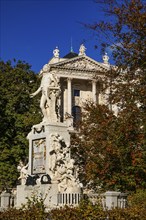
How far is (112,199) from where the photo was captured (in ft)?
38.3

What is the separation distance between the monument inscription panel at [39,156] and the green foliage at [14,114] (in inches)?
627

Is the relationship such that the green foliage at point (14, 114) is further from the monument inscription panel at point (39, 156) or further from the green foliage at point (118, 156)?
the monument inscription panel at point (39, 156)

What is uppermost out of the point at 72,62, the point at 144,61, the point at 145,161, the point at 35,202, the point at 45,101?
the point at 72,62

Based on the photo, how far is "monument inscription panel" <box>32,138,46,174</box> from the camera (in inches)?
550

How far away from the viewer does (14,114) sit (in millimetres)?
34406

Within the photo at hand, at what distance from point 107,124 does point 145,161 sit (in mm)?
4273

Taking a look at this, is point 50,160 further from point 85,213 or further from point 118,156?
point 118,156

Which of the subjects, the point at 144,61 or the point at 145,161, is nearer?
the point at 144,61

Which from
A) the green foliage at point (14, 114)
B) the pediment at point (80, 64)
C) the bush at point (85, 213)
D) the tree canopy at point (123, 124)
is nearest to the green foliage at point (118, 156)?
the tree canopy at point (123, 124)

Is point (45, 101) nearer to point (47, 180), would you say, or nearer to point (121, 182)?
point (47, 180)

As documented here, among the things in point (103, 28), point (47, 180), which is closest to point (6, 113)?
point (103, 28)

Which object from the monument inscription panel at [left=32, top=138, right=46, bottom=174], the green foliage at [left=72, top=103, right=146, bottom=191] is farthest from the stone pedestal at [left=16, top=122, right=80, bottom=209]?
the green foliage at [left=72, top=103, right=146, bottom=191]

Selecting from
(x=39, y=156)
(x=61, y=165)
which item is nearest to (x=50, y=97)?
(x=39, y=156)

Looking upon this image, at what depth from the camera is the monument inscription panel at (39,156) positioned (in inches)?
550
